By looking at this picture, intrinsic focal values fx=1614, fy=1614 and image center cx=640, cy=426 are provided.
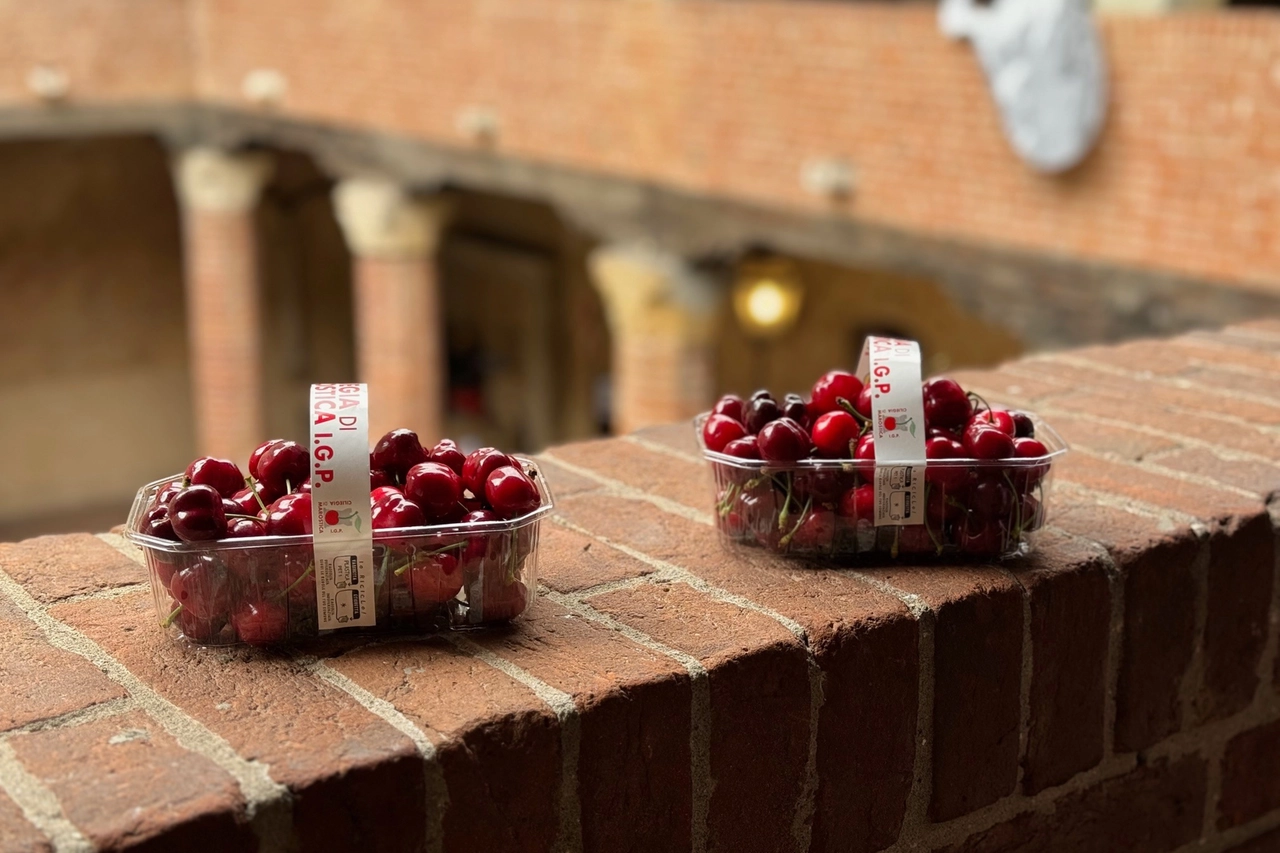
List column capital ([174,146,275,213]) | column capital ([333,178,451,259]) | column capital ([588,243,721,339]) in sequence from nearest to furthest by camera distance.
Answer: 1. column capital ([588,243,721,339])
2. column capital ([333,178,451,259])
3. column capital ([174,146,275,213])

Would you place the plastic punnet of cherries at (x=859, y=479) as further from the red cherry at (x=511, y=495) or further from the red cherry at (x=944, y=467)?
the red cherry at (x=511, y=495)

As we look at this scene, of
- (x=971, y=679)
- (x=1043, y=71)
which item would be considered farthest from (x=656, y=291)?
(x=971, y=679)

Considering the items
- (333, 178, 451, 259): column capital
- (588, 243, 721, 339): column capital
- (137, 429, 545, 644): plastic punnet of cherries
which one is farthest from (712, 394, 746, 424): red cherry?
(333, 178, 451, 259): column capital

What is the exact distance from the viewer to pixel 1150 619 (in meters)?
1.30

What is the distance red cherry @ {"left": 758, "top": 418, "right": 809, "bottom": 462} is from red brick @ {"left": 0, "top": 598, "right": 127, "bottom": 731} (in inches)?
19.5

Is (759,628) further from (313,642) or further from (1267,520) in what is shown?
(1267,520)

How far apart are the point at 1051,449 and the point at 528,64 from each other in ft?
21.8

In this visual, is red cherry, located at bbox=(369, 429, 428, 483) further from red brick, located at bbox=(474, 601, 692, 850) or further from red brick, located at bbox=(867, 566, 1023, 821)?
red brick, located at bbox=(867, 566, 1023, 821)

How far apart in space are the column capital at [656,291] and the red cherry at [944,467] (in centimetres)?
615

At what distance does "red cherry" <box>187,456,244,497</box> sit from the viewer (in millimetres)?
1091

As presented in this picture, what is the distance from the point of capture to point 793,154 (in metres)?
6.55

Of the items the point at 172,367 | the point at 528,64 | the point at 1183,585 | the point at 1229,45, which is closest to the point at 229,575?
the point at 1183,585

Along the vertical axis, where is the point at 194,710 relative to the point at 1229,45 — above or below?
below

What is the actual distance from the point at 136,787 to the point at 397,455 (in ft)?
1.10
